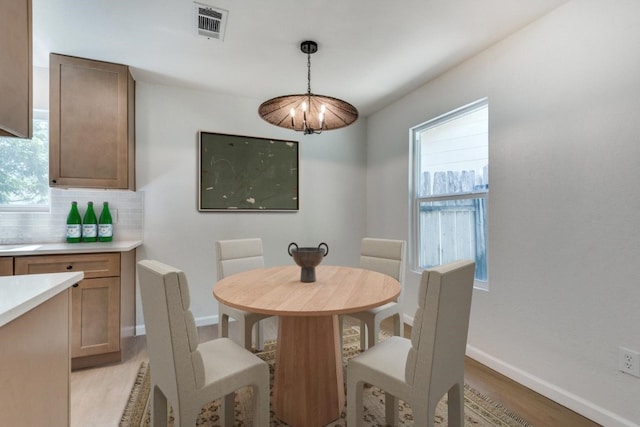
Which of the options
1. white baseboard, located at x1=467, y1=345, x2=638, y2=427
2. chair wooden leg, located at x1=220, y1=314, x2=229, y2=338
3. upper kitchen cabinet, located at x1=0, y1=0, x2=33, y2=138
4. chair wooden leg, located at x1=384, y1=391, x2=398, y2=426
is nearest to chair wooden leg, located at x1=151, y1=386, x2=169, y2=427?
chair wooden leg, located at x1=220, y1=314, x2=229, y2=338

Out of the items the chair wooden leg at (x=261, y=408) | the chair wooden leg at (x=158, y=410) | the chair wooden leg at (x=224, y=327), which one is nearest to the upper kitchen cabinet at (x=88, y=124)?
the chair wooden leg at (x=224, y=327)

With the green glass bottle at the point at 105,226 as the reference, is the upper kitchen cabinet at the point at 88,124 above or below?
above

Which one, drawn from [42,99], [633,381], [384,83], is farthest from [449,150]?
[42,99]

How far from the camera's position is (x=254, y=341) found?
2602 millimetres

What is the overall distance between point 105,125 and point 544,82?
3187 mm

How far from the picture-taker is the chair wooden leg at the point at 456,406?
1.32 metres

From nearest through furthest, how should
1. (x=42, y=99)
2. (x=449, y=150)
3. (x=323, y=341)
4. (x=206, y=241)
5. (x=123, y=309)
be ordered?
1. (x=323, y=341)
2. (x=123, y=309)
3. (x=42, y=99)
4. (x=449, y=150)
5. (x=206, y=241)

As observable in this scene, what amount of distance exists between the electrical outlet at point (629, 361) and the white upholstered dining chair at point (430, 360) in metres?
0.96

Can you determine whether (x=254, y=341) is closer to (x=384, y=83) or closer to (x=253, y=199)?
(x=253, y=199)

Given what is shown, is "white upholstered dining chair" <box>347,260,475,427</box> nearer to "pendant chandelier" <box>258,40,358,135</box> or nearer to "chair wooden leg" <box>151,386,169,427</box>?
"chair wooden leg" <box>151,386,169,427</box>

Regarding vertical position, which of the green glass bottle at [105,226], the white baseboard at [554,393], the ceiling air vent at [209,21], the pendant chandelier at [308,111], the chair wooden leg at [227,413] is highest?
the ceiling air vent at [209,21]

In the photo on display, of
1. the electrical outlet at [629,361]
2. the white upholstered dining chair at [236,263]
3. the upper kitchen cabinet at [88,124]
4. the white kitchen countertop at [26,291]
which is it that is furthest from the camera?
the upper kitchen cabinet at [88,124]

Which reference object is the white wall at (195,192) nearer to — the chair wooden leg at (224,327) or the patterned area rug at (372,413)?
the chair wooden leg at (224,327)

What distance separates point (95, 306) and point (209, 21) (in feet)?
6.99
